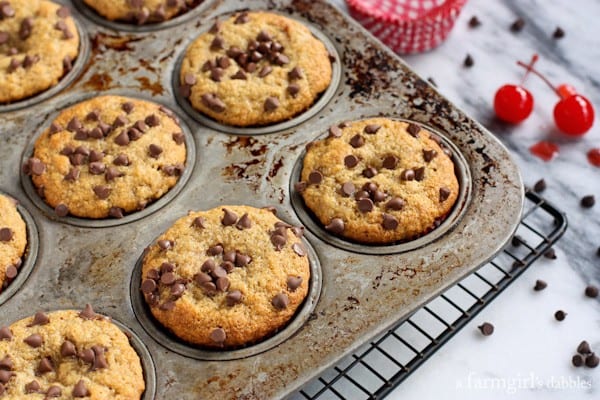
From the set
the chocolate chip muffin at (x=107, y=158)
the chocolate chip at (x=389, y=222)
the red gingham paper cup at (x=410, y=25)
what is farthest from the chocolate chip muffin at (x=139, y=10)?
the chocolate chip at (x=389, y=222)

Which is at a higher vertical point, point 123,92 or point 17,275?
point 123,92

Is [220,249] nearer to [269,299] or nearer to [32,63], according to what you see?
[269,299]

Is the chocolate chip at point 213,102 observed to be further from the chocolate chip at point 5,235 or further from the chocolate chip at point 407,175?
the chocolate chip at point 5,235

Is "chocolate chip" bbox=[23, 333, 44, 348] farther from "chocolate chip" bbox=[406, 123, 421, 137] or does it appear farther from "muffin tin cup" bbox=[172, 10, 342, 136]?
"chocolate chip" bbox=[406, 123, 421, 137]

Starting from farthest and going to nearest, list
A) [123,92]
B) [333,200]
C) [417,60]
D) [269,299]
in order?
1. [417,60]
2. [123,92]
3. [333,200]
4. [269,299]

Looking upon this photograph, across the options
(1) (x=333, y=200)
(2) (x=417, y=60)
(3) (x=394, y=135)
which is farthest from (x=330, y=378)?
(2) (x=417, y=60)
